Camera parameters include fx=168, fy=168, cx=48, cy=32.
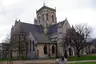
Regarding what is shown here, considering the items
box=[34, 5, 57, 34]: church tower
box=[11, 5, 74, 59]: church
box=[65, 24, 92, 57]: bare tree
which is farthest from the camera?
box=[34, 5, 57, 34]: church tower

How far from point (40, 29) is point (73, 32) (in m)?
20.3

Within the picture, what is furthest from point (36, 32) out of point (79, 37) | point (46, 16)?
point (79, 37)

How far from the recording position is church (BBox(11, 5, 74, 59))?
190ft

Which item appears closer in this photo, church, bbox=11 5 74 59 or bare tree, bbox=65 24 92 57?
bare tree, bbox=65 24 92 57

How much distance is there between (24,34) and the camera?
6109 cm

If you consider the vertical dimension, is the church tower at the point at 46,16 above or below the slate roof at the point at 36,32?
above

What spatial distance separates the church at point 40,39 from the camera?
57.8 m

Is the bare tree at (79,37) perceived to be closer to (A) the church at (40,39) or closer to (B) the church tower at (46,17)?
(A) the church at (40,39)

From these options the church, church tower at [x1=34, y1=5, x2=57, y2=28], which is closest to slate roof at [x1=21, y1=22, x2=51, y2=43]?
the church

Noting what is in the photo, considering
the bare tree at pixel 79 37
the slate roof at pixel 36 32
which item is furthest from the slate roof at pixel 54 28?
the bare tree at pixel 79 37

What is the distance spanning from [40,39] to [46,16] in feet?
61.3

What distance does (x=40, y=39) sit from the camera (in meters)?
59.9

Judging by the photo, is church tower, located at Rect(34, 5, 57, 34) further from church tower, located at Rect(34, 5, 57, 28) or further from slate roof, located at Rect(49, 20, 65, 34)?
slate roof, located at Rect(49, 20, 65, 34)

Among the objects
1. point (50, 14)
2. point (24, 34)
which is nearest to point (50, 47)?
point (24, 34)
